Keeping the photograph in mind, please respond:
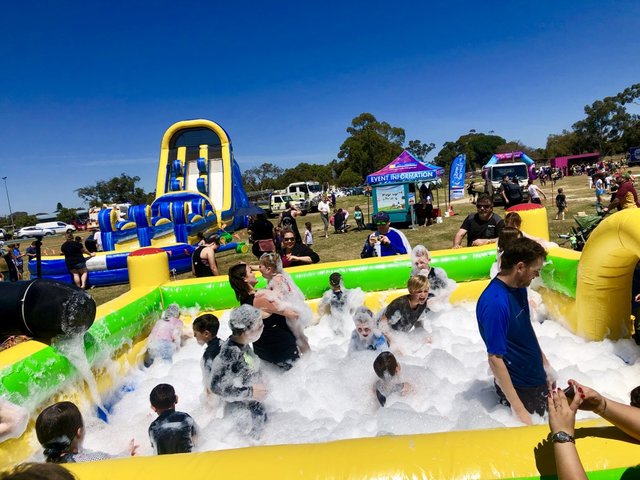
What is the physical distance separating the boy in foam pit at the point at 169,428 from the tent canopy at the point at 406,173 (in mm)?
11487

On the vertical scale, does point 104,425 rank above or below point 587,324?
below

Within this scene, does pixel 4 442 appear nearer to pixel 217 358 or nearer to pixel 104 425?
pixel 104 425

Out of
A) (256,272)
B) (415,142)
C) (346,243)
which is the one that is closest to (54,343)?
(256,272)

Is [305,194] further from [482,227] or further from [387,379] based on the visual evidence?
[387,379]

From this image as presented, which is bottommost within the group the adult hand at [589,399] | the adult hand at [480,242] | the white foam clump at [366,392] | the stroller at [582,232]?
the white foam clump at [366,392]

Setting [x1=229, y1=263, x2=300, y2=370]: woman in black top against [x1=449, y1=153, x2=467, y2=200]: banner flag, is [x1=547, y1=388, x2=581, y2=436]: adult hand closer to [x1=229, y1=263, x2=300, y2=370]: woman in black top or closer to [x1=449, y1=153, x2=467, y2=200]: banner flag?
[x1=229, y1=263, x2=300, y2=370]: woman in black top

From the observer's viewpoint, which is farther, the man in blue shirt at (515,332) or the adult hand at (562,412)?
the man in blue shirt at (515,332)

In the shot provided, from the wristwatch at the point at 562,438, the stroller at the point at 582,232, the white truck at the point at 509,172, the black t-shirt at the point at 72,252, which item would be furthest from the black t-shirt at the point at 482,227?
the white truck at the point at 509,172

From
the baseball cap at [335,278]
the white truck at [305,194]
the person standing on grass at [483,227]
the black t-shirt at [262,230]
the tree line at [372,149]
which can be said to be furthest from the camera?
the tree line at [372,149]

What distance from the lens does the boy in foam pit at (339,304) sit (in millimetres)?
4676

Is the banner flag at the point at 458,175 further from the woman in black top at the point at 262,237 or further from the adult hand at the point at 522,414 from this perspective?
the adult hand at the point at 522,414

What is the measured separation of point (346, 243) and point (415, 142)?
230ft

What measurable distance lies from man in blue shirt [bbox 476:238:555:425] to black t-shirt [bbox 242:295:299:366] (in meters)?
1.53

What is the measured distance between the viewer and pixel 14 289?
5.97ft
